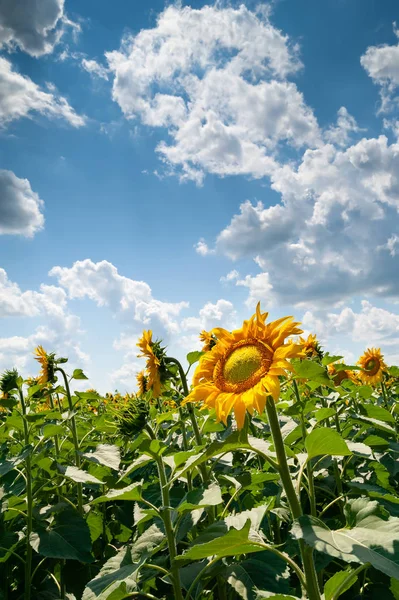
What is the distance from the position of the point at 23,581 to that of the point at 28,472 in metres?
0.87

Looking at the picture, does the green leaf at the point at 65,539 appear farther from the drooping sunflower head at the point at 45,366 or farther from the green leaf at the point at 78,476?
the drooping sunflower head at the point at 45,366

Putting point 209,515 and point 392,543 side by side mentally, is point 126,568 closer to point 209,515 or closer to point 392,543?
point 209,515

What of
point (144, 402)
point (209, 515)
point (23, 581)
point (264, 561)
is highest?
point (144, 402)

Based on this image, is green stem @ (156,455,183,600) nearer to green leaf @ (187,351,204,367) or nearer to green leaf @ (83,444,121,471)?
green leaf @ (83,444,121,471)

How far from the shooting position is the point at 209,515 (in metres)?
2.94

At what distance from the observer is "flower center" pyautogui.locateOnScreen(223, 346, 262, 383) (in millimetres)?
2223

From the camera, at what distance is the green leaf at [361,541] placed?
1.51 metres

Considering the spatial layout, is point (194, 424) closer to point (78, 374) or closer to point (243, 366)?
point (243, 366)

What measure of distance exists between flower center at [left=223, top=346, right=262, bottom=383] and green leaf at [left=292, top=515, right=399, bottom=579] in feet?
2.32

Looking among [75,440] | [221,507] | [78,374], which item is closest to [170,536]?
[221,507]

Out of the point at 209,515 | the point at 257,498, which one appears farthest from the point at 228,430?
the point at 209,515

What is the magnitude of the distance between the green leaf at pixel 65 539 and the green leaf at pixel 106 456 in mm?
377

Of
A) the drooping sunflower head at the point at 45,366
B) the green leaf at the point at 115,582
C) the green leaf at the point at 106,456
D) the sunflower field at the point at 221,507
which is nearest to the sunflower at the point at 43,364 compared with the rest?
the drooping sunflower head at the point at 45,366

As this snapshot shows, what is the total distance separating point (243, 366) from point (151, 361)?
211 centimetres
